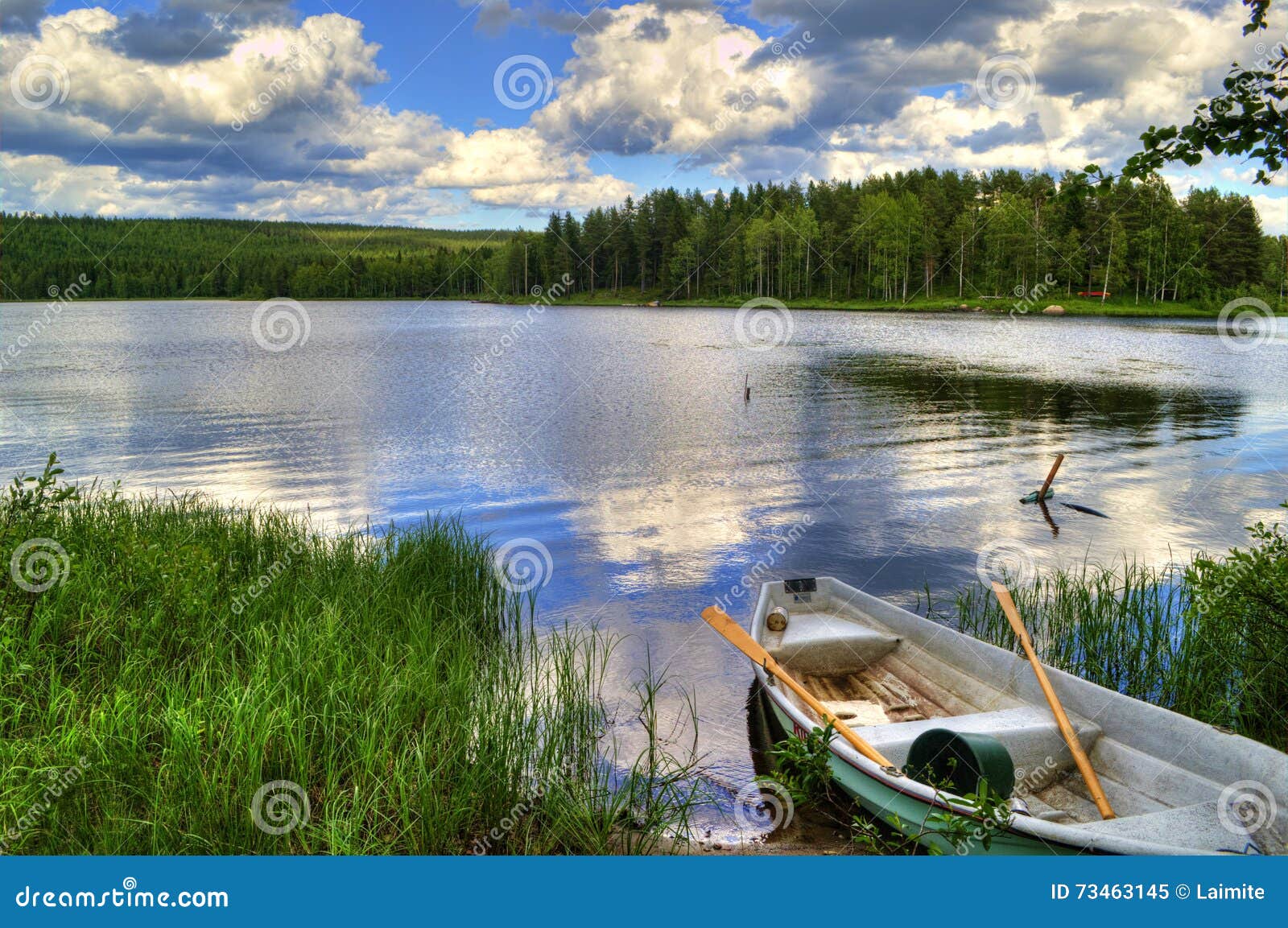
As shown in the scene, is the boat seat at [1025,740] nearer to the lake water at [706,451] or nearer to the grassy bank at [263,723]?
the lake water at [706,451]

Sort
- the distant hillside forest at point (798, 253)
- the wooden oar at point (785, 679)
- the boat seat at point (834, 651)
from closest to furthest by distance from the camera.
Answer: the wooden oar at point (785, 679) < the boat seat at point (834, 651) < the distant hillside forest at point (798, 253)

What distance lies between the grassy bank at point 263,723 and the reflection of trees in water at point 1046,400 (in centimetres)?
2507

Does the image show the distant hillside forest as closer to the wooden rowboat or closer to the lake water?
the lake water

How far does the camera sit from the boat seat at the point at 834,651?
8977mm

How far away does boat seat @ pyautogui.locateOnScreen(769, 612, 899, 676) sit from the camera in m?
8.98

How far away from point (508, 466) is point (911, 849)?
1641 centimetres

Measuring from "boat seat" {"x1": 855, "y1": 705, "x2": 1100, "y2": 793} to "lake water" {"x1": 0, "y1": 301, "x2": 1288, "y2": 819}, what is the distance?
1.54 metres

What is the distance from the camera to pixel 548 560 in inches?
549

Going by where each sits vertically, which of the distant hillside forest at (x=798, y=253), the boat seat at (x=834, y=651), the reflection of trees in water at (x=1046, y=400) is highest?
the distant hillside forest at (x=798, y=253)

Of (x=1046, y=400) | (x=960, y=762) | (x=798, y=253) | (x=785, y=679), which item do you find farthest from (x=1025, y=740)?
(x=798, y=253)

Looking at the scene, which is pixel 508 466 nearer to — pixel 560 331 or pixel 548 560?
pixel 548 560

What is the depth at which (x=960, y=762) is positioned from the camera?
600 cm

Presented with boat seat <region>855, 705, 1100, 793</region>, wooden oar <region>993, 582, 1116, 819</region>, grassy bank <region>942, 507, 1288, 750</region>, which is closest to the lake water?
boat seat <region>855, 705, 1100, 793</region>

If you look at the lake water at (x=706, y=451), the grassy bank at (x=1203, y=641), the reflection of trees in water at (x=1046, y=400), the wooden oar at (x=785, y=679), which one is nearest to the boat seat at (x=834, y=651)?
the wooden oar at (x=785, y=679)
